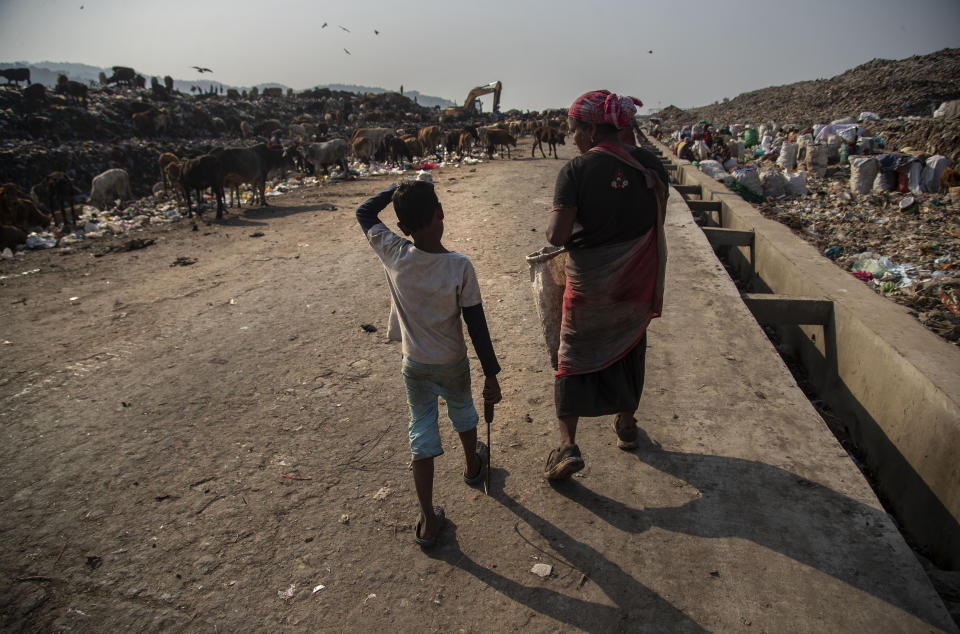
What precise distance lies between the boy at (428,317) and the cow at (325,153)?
587 inches

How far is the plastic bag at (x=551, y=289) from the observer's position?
2.69 metres

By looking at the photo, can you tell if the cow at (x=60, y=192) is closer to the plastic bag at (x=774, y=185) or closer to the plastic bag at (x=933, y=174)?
the plastic bag at (x=774, y=185)

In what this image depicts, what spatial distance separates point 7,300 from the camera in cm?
585

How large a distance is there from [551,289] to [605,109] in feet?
2.92

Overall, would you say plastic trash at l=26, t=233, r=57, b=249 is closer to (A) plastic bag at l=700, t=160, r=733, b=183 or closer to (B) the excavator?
(A) plastic bag at l=700, t=160, r=733, b=183

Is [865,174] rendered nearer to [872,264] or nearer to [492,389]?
[872,264]

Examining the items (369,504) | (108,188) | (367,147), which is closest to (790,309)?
(369,504)

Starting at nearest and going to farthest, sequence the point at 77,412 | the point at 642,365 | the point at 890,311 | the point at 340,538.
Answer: the point at 340,538 → the point at 642,365 → the point at 77,412 → the point at 890,311

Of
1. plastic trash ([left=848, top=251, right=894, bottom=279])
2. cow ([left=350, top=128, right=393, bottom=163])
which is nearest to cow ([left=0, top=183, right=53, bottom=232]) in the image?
cow ([left=350, top=128, right=393, bottom=163])

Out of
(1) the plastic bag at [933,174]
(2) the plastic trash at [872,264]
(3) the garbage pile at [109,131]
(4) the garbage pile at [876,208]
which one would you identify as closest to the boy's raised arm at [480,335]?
(4) the garbage pile at [876,208]

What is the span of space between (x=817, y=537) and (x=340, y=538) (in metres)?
1.97

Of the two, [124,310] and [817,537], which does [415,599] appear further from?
[124,310]

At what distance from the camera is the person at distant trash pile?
229 centimetres

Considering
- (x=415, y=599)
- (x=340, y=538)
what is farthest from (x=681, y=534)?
(x=340, y=538)
